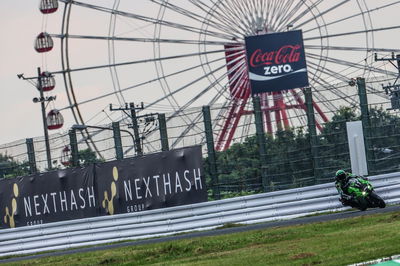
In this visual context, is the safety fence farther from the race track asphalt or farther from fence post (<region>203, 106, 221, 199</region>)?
the race track asphalt

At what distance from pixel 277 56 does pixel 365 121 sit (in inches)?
924

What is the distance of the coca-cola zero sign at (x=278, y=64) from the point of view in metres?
47.0

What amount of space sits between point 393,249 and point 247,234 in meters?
7.34

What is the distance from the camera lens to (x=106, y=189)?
30.4 meters

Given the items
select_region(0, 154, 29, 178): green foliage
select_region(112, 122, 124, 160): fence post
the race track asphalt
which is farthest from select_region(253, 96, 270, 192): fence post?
select_region(0, 154, 29, 178): green foliage

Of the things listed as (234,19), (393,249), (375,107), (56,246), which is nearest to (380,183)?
(375,107)

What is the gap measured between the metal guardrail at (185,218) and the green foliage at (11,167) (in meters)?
2.10

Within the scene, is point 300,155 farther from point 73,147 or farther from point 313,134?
point 73,147

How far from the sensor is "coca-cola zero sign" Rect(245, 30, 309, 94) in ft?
154

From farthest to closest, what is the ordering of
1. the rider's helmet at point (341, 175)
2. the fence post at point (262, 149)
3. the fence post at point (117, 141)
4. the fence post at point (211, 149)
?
the fence post at point (117, 141), the fence post at point (211, 149), the fence post at point (262, 149), the rider's helmet at point (341, 175)

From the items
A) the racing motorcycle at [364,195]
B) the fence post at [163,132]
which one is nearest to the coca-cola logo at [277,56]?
the fence post at [163,132]

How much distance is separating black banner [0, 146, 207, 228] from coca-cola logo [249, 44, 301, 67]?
16.7 m

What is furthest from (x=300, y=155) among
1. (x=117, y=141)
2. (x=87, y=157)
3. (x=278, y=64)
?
(x=278, y=64)

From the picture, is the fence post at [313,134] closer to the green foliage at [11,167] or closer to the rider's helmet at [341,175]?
the rider's helmet at [341,175]
